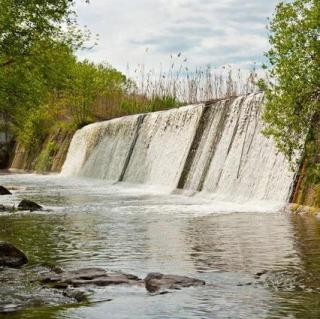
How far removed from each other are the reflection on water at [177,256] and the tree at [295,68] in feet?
8.54

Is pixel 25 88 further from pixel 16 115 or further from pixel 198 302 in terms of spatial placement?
pixel 198 302

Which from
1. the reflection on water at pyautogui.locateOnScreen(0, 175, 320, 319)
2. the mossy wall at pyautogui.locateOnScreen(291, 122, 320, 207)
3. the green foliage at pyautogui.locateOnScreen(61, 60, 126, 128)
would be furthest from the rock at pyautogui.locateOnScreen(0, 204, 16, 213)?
the green foliage at pyautogui.locateOnScreen(61, 60, 126, 128)

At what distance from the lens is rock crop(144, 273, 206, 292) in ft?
28.9

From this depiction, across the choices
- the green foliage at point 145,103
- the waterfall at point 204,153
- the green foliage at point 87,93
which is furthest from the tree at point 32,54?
the green foliage at point 87,93

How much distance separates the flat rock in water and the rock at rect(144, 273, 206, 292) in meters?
0.25

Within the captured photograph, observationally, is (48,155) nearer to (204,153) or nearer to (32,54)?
(204,153)

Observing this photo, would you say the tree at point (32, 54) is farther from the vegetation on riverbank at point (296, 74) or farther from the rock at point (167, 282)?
the rock at point (167, 282)

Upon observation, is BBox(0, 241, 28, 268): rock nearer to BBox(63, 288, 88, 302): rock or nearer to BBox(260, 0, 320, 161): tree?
BBox(63, 288, 88, 302): rock

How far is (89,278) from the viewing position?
9398mm

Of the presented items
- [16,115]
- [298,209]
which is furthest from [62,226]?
[16,115]

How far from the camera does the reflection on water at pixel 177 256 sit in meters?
7.80

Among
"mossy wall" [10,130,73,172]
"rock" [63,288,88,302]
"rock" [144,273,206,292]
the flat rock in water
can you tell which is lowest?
"rock" [63,288,88,302]

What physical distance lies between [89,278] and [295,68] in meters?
9.09

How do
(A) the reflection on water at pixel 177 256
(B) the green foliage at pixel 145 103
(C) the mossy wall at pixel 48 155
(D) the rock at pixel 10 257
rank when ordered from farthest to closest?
(C) the mossy wall at pixel 48 155 < (B) the green foliage at pixel 145 103 < (D) the rock at pixel 10 257 < (A) the reflection on water at pixel 177 256
